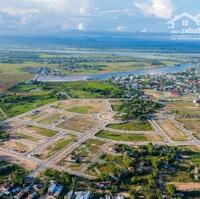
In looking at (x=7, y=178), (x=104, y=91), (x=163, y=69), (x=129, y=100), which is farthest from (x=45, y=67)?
(x=7, y=178)

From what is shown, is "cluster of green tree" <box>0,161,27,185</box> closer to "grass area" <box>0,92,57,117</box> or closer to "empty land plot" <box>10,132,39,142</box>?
"empty land plot" <box>10,132,39,142</box>

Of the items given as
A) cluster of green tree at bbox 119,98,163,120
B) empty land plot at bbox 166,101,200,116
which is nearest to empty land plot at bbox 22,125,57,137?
cluster of green tree at bbox 119,98,163,120

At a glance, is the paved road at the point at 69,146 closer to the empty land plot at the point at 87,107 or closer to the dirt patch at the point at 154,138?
the dirt patch at the point at 154,138

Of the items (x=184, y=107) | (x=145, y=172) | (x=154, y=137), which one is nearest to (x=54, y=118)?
(x=154, y=137)

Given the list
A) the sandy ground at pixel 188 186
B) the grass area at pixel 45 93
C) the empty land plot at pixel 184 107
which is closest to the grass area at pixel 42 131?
the grass area at pixel 45 93

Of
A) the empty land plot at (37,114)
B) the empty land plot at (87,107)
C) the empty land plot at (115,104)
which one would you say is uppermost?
the empty land plot at (37,114)

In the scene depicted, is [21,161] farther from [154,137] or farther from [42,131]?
[154,137]
